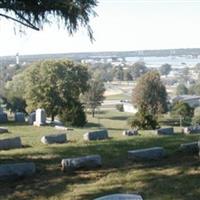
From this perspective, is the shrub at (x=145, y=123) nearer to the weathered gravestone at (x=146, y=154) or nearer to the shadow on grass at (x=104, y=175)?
the shadow on grass at (x=104, y=175)

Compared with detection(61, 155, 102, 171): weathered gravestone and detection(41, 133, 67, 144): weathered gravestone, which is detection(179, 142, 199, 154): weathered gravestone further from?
detection(41, 133, 67, 144): weathered gravestone

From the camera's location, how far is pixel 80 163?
1181 cm

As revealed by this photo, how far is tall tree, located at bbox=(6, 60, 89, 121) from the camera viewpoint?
2250 inches

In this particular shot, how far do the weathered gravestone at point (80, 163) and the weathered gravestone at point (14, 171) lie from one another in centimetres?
80

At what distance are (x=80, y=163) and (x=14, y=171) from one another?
151 centimetres

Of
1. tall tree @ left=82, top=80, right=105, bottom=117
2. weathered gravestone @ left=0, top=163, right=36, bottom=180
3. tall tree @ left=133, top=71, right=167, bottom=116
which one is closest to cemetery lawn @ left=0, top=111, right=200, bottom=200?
weathered gravestone @ left=0, top=163, right=36, bottom=180

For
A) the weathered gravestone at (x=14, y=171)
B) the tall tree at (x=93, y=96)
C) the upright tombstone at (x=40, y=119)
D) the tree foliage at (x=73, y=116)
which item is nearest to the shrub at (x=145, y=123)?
the upright tombstone at (x=40, y=119)

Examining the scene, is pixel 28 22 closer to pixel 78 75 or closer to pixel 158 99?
pixel 78 75

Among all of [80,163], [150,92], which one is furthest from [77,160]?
[150,92]

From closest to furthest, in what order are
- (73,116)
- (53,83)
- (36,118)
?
(36,118), (73,116), (53,83)

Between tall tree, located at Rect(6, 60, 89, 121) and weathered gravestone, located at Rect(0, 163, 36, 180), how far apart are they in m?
43.2

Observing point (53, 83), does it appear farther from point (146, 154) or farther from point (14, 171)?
point (14, 171)

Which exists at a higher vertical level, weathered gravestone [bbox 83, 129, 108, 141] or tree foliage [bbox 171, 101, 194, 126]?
weathered gravestone [bbox 83, 129, 108, 141]

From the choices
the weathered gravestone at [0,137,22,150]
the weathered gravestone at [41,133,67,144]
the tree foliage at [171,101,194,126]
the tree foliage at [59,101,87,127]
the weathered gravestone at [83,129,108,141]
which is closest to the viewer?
the weathered gravestone at [0,137,22,150]
